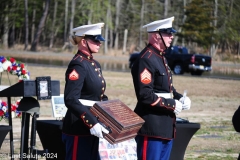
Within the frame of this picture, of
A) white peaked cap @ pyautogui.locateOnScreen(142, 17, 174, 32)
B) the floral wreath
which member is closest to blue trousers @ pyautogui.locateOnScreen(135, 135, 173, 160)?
white peaked cap @ pyautogui.locateOnScreen(142, 17, 174, 32)

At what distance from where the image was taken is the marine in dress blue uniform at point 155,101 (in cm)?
625

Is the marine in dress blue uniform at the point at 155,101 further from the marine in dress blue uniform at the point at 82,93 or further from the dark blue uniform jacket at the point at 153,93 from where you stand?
the marine in dress blue uniform at the point at 82,93

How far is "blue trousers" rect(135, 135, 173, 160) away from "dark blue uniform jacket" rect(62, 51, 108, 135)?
53 centimetres

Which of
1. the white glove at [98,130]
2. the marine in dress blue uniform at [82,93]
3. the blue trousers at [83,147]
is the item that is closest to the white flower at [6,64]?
the marine in dress blue uniform at [82,93]

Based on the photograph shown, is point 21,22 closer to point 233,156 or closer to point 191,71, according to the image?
point 191,71

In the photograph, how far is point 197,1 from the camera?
55469 mm

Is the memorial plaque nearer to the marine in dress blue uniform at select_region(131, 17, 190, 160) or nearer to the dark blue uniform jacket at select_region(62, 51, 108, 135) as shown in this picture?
the dark blue uniform jacket at select_region(62, 51, 108, 135)

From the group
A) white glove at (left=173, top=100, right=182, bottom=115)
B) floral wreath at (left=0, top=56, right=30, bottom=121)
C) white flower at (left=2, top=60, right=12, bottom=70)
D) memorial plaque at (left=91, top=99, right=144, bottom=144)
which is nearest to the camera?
memorial plaque at (left=91, top=99, right=144, bottom=144)

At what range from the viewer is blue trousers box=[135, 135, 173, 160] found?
20.7 ft

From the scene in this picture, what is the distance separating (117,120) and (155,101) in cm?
54

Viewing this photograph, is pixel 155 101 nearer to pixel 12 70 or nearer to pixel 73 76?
pixel 73 76

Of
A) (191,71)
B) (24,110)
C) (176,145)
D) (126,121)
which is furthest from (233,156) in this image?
(191,71)

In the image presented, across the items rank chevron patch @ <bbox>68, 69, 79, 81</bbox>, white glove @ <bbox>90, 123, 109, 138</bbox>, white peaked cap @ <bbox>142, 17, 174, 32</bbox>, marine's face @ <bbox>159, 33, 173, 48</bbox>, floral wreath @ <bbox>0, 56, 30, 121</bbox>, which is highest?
A: white peaked cap @ <bbox>142, 17, 174, 32</bbox>

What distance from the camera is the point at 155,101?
6234 mm
